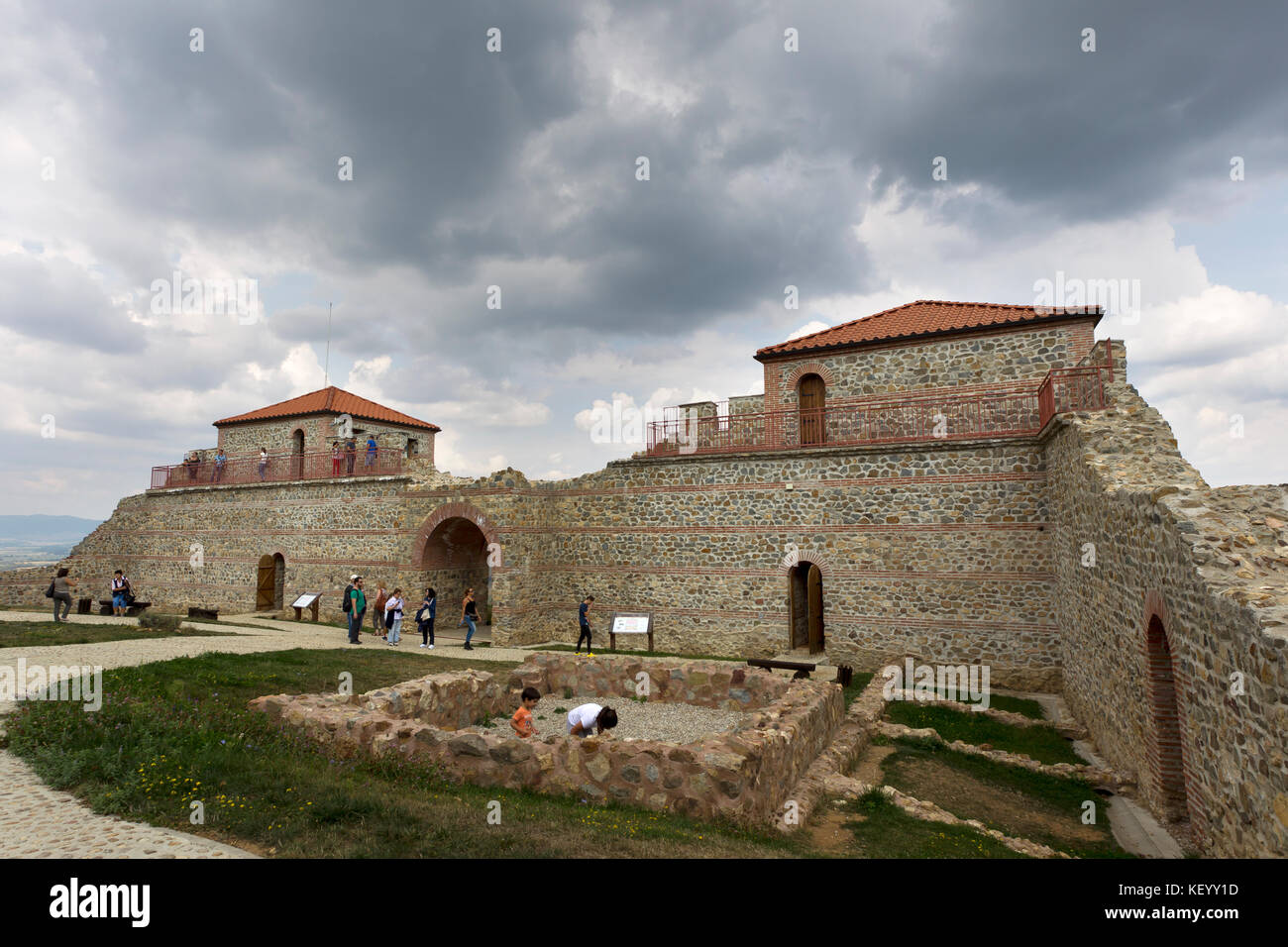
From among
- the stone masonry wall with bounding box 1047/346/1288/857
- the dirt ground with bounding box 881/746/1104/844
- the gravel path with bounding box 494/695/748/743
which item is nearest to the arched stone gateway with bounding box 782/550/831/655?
the gravel path with bounding box 494/695/748/743

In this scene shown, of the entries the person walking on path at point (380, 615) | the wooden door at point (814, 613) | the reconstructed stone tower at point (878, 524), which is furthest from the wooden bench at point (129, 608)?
the wooden door at point (814, 613)

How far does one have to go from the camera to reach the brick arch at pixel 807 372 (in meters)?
18.4

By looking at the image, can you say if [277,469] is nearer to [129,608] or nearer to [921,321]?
[129,608]

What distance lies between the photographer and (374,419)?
2744cm

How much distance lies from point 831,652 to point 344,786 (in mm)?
12489

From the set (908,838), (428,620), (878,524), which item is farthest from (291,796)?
(878,524)

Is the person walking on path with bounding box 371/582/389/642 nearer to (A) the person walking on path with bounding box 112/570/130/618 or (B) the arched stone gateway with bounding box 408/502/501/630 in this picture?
(B) the arched stone gateway with bounding box 408/502/501/630

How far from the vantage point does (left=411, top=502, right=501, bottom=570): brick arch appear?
1884 centimetres

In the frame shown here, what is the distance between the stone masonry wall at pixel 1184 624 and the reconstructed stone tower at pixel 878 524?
6 centimetres

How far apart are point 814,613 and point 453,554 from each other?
11.6 metres

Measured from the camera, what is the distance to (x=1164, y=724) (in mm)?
7086
